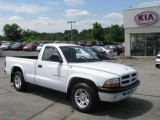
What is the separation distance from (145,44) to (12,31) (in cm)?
8519

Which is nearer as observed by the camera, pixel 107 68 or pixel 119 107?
pixel 107 68

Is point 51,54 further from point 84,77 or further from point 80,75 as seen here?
point 84,77

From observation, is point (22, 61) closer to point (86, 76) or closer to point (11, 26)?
point (86, 76)

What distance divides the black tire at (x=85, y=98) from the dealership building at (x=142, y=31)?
2669 cm

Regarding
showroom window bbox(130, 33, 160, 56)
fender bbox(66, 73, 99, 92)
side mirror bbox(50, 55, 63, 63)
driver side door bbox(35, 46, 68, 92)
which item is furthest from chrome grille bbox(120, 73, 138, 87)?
showroom window bbox(130, 33, 160, 56)

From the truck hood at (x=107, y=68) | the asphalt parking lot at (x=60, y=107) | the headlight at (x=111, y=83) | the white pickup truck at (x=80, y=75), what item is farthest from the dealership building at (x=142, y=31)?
the headlight at (x=111, y=83)

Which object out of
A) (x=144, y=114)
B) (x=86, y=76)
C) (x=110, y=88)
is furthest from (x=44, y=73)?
(x=144, y=114)

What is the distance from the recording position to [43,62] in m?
9.36

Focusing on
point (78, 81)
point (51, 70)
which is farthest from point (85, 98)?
point (51, 70)

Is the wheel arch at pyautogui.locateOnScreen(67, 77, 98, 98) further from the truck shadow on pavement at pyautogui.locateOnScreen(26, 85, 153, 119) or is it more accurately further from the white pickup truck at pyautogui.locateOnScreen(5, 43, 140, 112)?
the truck shadow on pavement at pyautogui.locateOnScreen(26, 85, 153, 119)

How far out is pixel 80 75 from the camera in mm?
7934

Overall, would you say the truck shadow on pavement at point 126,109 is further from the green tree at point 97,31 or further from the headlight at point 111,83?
the green tree at point 97,31

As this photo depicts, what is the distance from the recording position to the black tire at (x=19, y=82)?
10492 mm

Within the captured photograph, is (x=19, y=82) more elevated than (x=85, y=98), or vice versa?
(x=19, y=82)
